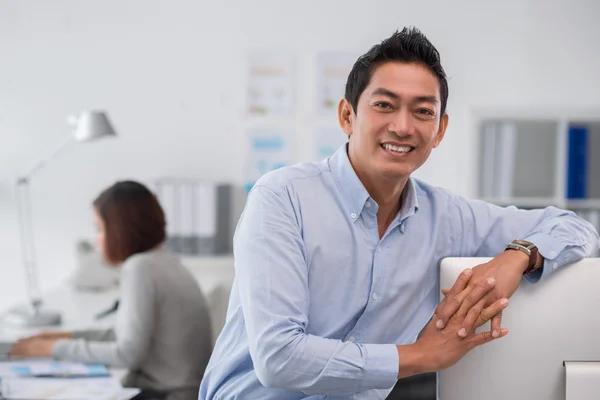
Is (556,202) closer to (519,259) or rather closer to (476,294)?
(519,259)

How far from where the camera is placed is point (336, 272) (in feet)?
4.30

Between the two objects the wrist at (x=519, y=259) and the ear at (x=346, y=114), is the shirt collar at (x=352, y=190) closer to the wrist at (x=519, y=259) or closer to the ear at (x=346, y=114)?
the ear at (x=346, y=114)

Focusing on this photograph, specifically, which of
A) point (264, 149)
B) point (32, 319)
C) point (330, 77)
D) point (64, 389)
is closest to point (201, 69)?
point (264, 149)

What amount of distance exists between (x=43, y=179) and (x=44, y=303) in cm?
133

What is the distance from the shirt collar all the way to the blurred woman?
92 cm

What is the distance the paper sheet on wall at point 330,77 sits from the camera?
4090mm

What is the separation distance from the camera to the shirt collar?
4.43 ft

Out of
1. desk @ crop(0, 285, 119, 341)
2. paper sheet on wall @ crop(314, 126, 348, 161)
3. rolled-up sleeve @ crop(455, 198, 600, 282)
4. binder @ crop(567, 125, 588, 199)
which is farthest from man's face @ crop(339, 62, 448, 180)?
binder @ crop(567, 125, 588, 199)

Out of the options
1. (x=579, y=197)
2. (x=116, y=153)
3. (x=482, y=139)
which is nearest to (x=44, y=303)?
(x=116, y=153)

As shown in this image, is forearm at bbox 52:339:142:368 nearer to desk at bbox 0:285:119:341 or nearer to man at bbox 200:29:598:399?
desk at bbox 0:285:119:341

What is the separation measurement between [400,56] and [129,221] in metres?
1.27

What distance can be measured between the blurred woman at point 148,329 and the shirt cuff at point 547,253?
1172 millimetres

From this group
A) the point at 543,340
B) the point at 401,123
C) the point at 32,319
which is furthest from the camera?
the point at 32,319

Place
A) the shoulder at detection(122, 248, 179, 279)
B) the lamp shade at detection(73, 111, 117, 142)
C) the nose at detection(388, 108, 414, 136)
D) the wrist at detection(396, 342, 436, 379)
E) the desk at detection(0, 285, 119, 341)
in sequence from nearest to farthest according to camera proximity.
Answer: the wrist at detection(396, 342, 436, 379) < the nose at detection(388, 108, 414, 136) < the shoulder at detection(122, 248, 179, 279) < the desk at detection(0, 285, 119, 341) < the lamp shade at detection(73, 111, 117, 142)
